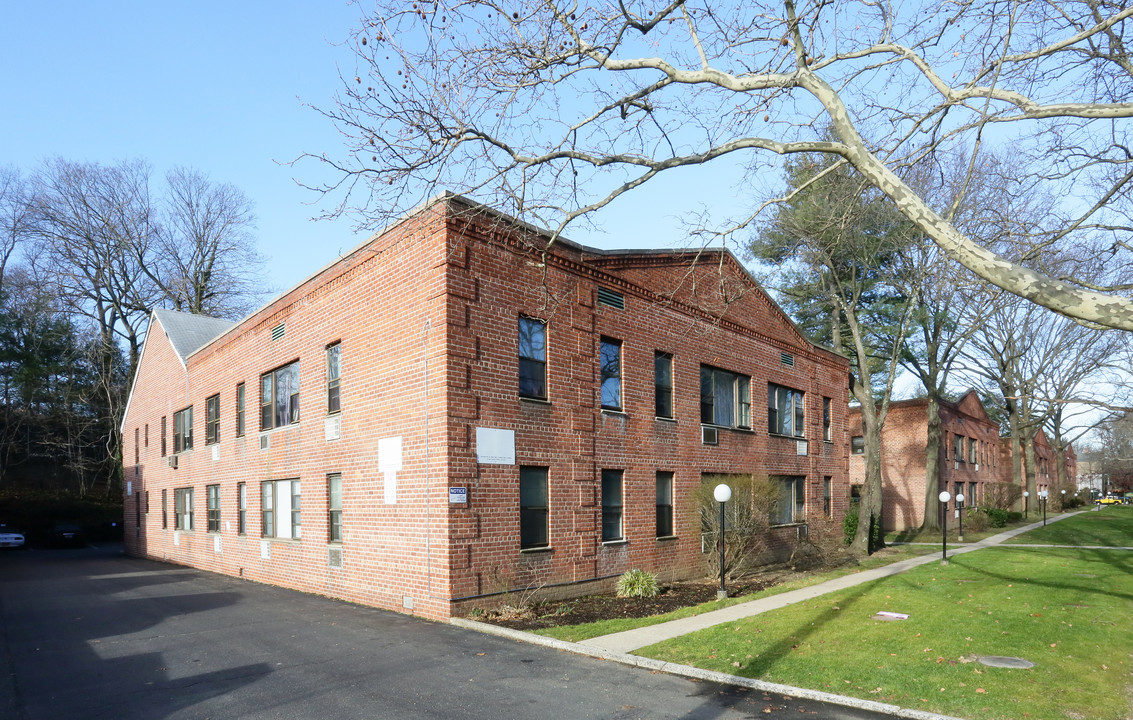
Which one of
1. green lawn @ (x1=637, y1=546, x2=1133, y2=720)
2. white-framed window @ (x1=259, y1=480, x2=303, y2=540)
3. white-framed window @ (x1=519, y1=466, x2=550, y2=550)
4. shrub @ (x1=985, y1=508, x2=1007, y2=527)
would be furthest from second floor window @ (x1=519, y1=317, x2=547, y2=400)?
shrub @ (x1=985, y1=508, x2=1007, y2=527)

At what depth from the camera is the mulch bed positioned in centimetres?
1242

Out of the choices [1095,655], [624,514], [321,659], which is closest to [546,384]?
[624,514]

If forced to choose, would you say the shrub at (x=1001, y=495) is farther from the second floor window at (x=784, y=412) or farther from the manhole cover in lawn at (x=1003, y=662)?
the manhole cover in lawn at (x=1003, y=662)

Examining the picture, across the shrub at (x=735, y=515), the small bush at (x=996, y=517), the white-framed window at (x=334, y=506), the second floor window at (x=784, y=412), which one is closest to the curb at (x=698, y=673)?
the white-framed window at (x=334, y=506)

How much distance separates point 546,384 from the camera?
15.0 metres

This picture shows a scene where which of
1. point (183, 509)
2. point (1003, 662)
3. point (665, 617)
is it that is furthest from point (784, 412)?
point (183, 509)

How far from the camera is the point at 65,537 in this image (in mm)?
39344

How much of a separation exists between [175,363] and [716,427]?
60.3 ft

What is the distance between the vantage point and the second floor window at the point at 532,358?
1457 centimetres

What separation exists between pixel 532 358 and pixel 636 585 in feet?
15.9

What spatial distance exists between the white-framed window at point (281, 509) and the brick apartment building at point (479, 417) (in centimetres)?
7

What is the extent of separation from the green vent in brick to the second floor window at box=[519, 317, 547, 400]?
192 centimetres

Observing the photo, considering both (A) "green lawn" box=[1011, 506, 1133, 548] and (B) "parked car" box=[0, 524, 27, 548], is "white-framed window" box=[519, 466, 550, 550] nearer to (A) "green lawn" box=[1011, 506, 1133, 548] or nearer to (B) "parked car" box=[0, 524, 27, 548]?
(A) "green lawn" box=[1011, 506, 1133, 548]

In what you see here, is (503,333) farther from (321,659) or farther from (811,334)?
(811,334)
